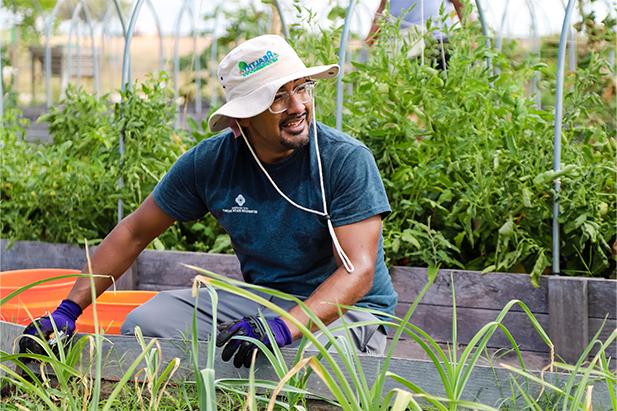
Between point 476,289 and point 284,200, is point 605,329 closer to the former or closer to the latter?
point 476,289

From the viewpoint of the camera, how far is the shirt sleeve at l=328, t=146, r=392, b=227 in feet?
7.79

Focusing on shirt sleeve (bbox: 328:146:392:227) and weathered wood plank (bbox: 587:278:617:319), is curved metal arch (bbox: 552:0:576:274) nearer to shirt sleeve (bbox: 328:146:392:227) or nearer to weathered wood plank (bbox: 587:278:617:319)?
weathered wood plank (bbox: 587:278:617:319)

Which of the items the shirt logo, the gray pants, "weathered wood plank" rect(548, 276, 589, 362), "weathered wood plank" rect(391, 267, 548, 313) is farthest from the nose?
"weathered wood plank" rect(548, 276, 589, 362)

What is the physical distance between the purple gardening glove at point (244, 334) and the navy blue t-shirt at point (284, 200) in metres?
0.39

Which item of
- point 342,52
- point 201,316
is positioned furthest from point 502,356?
point 342,52

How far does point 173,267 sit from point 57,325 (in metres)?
1.13

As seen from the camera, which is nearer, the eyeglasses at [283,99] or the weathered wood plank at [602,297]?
the eyeglasses at [283,99]

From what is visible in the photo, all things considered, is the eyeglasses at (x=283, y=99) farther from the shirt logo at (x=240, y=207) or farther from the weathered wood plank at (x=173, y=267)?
the weathered wood plank at (x=173, y=267)

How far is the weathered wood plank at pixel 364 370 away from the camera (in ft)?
6.19

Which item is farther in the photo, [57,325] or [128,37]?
[128,37]

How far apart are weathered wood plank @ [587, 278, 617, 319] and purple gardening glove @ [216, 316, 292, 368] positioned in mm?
1198

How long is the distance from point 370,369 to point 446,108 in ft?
4.78

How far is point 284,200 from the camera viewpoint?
2.53m

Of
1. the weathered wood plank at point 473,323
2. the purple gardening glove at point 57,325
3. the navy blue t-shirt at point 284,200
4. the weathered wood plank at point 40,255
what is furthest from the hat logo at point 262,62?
the weathered wood plank at point 40,255
